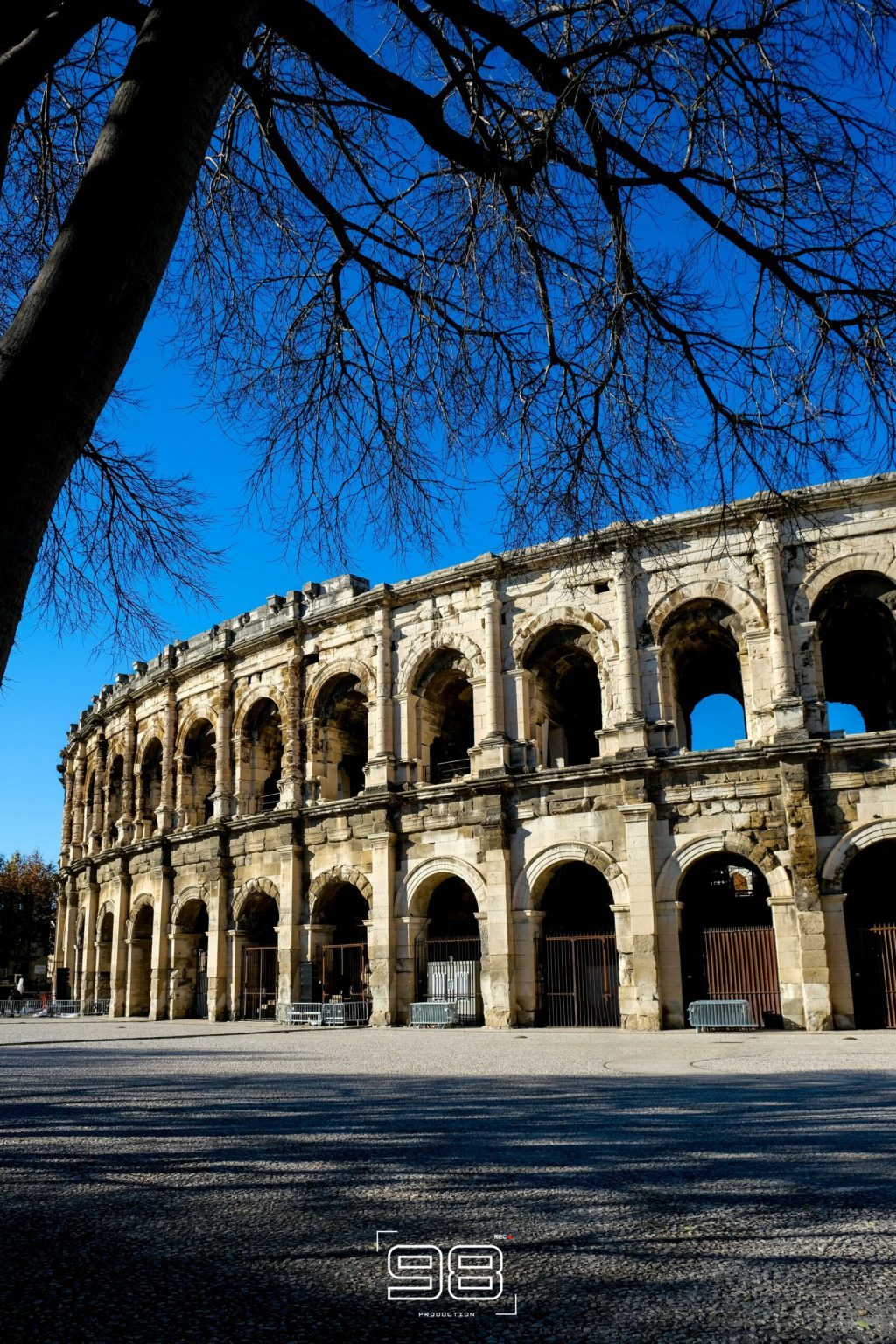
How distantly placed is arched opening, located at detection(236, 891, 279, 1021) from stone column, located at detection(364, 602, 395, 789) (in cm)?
488

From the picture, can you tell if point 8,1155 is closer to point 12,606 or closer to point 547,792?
point 12,606

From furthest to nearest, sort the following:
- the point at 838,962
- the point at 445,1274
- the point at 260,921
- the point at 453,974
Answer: the point at 260,921, the point at 453,974, the point at 838,962, the point at 445,1274

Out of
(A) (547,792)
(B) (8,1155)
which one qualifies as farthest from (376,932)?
(B) (8,1155)

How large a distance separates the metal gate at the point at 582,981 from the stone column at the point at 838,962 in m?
3.86

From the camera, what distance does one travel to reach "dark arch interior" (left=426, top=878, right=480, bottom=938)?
22844 mm

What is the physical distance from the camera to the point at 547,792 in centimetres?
1967

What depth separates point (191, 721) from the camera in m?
27.8

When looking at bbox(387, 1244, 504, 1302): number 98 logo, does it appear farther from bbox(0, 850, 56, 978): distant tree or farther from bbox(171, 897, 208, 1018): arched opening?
bbox(0, 850, 56, 978): distant tree

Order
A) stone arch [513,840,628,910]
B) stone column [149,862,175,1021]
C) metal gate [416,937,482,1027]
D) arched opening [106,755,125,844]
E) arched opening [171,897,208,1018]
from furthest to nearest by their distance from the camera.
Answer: arched opening [106,755,125,844] < stone column [149,862,175,1021] < arched opening [171,897,208,1018] < metal gate [416,937,482,1027] < stone arch [513,840,628,910]

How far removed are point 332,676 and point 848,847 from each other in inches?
468

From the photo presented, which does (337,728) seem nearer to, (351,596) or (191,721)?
(351,596)

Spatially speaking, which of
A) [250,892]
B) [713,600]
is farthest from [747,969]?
[250,892]

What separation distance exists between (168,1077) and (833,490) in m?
13.7

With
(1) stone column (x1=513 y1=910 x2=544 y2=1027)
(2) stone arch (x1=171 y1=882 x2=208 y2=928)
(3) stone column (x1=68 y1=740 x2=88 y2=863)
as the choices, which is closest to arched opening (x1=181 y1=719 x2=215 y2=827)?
(2) stone arch (x1=171 y1=882 x2=208 y2=928)
